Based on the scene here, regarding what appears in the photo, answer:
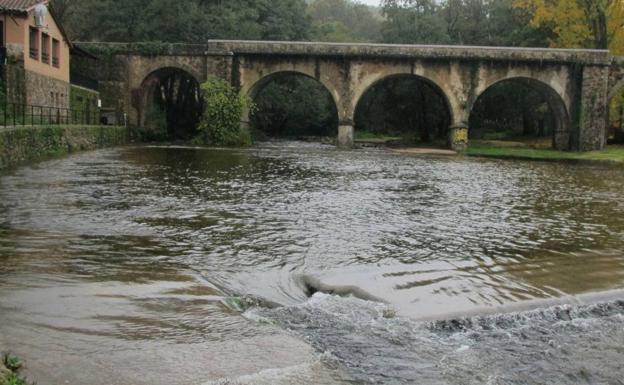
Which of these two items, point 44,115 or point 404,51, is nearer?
point 44,115

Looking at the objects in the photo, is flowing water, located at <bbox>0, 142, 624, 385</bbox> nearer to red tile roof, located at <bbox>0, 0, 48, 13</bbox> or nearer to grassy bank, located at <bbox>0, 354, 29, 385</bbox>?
grassy bank, located at <bbox>0, 354, 29, 385</bbox>

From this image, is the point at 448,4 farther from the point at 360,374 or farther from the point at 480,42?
the point at 360,374

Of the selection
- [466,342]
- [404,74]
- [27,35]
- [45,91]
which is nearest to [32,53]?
[27,35]

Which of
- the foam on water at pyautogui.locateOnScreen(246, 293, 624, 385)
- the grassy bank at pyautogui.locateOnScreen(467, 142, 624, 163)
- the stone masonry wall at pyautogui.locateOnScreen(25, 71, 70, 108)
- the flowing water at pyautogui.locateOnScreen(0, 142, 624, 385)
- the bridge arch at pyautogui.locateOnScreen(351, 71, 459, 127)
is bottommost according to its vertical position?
the foam on water at pyautogui.locateOnScreen(246, 293, 624, 385)

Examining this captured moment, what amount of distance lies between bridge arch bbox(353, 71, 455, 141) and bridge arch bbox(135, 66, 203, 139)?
1107cm

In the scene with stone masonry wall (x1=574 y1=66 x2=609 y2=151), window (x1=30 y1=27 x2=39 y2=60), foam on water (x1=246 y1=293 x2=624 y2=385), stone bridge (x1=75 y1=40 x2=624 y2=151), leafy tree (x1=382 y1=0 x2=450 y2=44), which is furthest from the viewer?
leafy tree (x1=382 y1=0 x2=450 y2=44)

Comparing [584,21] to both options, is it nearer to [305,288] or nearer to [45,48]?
[45,48]

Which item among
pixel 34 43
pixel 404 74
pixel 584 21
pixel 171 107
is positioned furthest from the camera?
pixel 171 107

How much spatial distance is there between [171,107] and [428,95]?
1837 cm

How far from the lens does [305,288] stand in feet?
22.6

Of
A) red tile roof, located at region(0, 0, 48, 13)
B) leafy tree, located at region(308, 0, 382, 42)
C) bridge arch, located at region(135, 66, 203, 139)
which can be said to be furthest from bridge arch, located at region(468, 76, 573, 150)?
leafy tree, located at region(308, 0, 382, 42)

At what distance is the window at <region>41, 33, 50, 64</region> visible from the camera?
30.6 meters

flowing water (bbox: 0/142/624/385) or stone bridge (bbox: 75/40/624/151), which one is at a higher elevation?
stone bridge (bbox: 75/40/624/151)

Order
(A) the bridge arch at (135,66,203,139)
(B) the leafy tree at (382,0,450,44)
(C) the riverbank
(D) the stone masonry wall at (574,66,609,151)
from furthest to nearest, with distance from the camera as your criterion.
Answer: (B) the leafy tree at (382,0,450,44), (A) the bridge arch at (135,66,203,139), (D) the stone masonry wall at (574,66,609,151), (C) the riverbank
